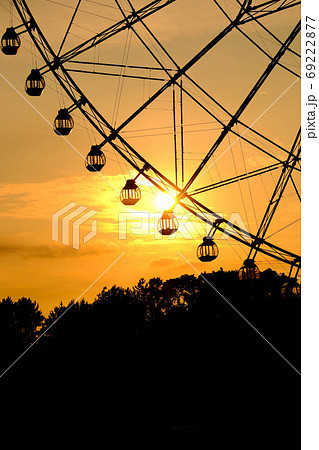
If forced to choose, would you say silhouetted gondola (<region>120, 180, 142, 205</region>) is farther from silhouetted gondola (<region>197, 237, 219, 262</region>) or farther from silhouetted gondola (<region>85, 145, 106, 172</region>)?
silhouetted gondola (<region>197, 237, 219, 262</region>)

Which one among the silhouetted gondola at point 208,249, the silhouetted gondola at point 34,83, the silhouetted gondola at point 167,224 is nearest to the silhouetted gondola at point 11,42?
the silhouetted gondola at point 34,83

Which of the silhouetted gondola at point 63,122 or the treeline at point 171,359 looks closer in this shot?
the silhouetted gondola at point 63,122

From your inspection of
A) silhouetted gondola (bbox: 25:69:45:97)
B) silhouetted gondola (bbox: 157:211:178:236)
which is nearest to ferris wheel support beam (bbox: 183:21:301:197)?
silhouetted gondola (bbox: 157:211:178:236)

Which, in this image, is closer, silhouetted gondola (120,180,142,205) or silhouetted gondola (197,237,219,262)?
silhouetted gondola (120,180,142,205)

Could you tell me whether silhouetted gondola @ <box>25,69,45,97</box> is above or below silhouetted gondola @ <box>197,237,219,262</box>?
above

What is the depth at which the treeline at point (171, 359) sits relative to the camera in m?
31.1

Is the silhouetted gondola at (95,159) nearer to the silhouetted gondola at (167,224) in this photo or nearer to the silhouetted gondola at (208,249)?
the silhouetted gondola at (167,224)

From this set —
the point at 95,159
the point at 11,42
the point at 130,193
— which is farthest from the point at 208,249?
the point at 11,42

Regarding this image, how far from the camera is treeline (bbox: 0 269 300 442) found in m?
31.1

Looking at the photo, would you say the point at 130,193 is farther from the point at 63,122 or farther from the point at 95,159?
the point at 63,122

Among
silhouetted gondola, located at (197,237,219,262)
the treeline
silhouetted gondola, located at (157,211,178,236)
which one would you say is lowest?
the treeline

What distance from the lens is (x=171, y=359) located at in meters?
48.8
